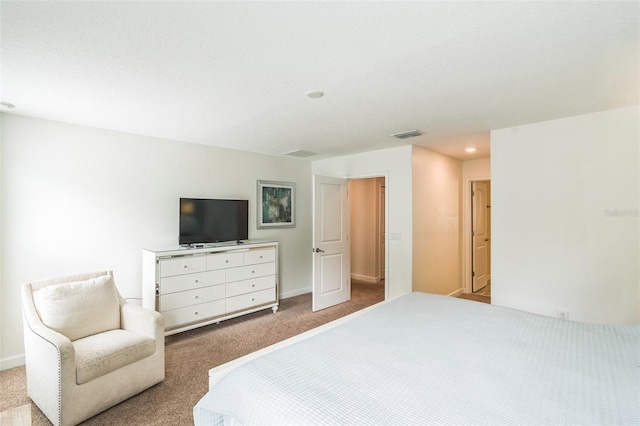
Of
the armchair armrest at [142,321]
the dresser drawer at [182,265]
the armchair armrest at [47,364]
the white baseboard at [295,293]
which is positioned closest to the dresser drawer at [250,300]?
the dresser drawer at [182,265]

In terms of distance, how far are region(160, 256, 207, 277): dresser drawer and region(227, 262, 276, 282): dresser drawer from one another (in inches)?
14.7

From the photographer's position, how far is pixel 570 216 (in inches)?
116

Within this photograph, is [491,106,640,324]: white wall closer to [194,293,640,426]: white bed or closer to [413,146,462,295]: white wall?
[413,146,462,295]: white wall

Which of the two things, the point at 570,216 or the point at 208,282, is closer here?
the point at 570,216

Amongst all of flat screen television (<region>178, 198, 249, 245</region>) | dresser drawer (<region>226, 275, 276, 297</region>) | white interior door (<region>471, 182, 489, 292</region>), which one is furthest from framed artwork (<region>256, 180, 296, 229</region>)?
white interior door (<region>471, 182, 489, 292</region>)

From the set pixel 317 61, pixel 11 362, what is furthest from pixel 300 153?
pixel 11 362

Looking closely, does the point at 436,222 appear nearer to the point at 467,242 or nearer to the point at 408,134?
the point at 467,242

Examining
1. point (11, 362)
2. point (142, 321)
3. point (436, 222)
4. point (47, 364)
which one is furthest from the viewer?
point (436, 222)

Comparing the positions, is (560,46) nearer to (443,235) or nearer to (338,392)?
(338,392)

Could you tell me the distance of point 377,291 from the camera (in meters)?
5.37

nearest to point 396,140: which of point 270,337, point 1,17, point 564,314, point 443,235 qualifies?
point 443,235

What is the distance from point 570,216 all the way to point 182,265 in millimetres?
4119

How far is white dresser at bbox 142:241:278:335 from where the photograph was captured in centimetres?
322

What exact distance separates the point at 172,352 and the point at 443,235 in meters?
4.04
